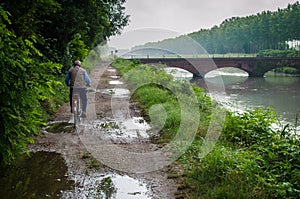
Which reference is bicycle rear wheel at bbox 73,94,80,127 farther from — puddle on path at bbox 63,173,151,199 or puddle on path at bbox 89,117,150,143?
puddle on path at bbox 63,173,151,199

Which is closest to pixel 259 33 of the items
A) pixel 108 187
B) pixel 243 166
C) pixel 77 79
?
pixel 77 79

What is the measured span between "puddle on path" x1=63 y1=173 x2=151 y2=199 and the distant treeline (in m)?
49.7

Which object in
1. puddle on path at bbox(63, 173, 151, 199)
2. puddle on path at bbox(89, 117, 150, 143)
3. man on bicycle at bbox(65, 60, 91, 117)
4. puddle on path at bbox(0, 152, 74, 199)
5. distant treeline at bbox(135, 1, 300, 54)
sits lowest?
puddle on path at bbox(63, 173, 151, 199)

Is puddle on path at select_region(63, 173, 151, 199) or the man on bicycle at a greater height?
the man on bicycle

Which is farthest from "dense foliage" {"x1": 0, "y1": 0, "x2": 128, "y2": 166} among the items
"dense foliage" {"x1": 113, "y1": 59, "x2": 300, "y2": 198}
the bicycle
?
"dense foliage" {"x1": 113, "y1": 59, "x2": 300, "y2": 198}

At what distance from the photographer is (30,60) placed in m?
4.16

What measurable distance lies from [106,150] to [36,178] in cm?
171

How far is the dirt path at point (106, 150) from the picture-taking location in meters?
4.70

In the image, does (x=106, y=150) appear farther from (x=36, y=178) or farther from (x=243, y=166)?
(x=243, y=166)

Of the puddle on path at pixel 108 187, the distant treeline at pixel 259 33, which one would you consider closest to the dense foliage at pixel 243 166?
the puddle on path at pixel 108 187

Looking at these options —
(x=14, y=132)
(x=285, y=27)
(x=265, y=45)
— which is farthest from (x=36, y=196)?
(x=265, y=45)

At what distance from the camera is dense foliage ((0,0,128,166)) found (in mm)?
4113

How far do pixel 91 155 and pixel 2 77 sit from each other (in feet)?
8.38

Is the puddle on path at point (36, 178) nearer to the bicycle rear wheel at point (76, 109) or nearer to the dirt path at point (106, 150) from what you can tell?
the dirt path at point (106, 150)
